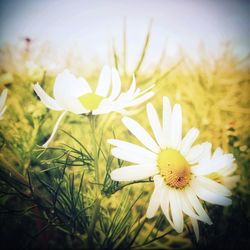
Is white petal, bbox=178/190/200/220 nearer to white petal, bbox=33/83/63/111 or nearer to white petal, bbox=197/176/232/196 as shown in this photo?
white petal, bbox=197/176/232/196

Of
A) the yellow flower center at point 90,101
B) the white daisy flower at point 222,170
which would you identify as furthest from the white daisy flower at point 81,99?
the white daisy flower at point 222,170

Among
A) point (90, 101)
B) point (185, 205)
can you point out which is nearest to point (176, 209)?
point (185, 205)

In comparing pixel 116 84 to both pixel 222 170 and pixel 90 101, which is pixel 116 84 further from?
pixel 222 170

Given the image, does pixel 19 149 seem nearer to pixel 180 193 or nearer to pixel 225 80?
pixel 180 193

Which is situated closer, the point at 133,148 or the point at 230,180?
the point at 133,148

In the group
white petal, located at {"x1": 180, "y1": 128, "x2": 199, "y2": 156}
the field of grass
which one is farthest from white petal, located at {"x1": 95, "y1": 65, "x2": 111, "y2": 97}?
white petal, located at {"x1": 180, "y1": 128, "x2": 199, "y2": 156}

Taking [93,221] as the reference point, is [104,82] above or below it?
above

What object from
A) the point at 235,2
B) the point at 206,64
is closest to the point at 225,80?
the point at 206,64

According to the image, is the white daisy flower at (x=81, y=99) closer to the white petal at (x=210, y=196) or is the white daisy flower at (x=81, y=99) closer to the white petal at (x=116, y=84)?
the white petal at (x=116, y=84)
